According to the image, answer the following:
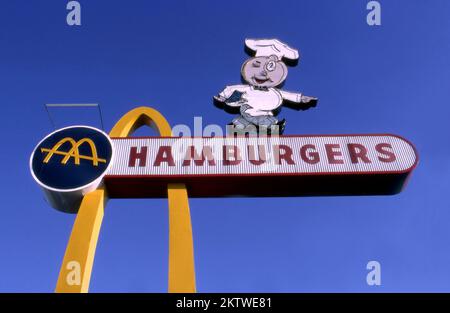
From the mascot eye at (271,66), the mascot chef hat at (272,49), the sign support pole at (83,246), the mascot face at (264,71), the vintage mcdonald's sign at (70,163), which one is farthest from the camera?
the mascot chef hat at (272,49)

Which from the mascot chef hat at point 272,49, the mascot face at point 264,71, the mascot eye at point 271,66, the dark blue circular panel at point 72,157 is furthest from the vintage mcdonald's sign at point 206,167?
the mascot chef hat at point 272,49

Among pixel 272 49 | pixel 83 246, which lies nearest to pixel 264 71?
pixel 272 49

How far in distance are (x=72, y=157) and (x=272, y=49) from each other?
6044mm

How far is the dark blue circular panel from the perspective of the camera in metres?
10.7

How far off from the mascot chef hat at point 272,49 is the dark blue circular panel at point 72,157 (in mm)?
4830

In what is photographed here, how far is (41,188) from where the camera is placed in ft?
34.4

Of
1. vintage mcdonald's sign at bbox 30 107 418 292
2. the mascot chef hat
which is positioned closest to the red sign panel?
vintage mcdonald's sign at bbox 30 107 418 292

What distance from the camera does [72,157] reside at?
11.1 metres

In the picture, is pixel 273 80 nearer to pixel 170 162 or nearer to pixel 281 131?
pixel 281 131

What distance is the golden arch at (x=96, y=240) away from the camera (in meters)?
8.98

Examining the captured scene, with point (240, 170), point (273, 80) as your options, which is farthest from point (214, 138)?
point (273, 80)

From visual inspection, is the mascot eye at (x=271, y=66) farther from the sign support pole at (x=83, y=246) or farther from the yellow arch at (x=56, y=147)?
the sign support pole at (x=83, y=246)

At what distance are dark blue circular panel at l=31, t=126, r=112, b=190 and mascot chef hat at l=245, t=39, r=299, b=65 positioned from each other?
4.83 m

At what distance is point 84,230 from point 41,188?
4.53 ft
